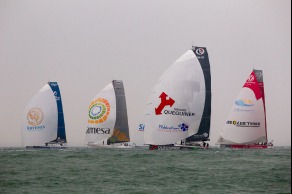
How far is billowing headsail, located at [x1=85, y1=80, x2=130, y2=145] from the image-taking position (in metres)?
73.1

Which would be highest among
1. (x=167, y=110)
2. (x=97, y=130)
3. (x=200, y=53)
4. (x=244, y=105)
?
(x=200, y=53)

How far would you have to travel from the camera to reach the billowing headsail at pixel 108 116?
73.1 meters

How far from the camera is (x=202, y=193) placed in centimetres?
2006

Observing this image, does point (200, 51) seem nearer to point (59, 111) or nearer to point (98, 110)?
point (98, 110)

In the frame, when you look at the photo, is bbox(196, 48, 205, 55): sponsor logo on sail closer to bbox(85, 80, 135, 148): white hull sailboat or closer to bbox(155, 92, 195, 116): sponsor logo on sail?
bbox(155, 92, 195, 116): sponsor logo on sail

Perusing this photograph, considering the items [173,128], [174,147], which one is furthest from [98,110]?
[173,128]

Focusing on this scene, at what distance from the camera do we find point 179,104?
188ft

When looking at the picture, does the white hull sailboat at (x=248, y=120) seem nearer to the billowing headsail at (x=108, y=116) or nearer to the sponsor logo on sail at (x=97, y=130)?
the billowing headsail at (x=108, y=116)

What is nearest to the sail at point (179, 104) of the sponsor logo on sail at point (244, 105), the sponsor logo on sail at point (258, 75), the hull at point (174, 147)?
the hull at point (174, 147)

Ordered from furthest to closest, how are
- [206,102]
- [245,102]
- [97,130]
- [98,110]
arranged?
[97,130]
[98,110]
[245,102]
[206,102]

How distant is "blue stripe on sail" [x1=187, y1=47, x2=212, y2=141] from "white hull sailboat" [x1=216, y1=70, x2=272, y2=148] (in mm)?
12446

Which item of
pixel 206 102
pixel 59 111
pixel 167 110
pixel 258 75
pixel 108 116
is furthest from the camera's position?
pixel 258 75

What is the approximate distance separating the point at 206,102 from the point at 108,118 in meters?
19.3

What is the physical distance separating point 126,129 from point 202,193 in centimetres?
5568
